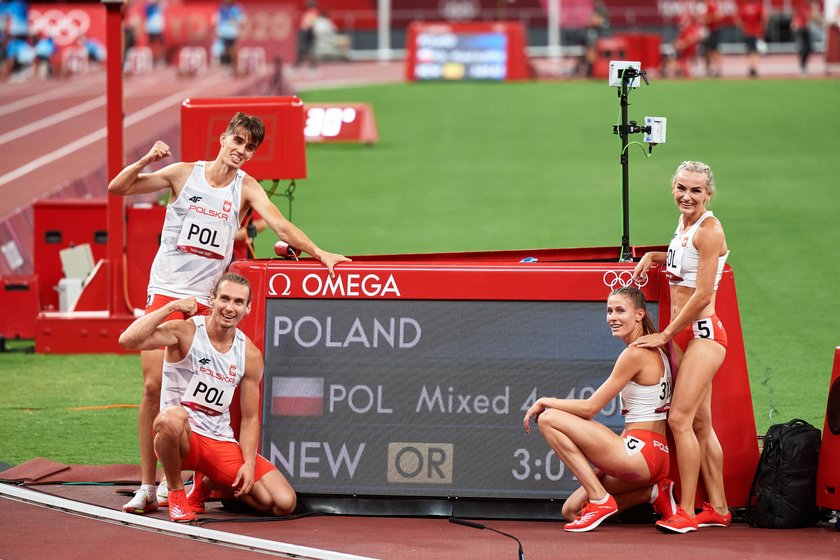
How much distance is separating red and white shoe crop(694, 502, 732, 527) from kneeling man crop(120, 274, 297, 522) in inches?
83.4

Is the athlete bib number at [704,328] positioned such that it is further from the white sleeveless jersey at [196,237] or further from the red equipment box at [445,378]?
the white sleeveless jersey at [196,237]

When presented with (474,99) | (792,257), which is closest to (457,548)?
(792,257)

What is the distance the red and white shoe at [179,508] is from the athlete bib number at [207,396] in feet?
1.46

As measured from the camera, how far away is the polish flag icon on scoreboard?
289 inches

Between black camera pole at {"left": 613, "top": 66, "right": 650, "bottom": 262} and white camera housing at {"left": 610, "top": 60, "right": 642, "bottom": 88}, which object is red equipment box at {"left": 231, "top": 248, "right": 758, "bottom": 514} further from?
white camera housing at {"left": 610, "top": 60, "right": 642, "bottom": 88}

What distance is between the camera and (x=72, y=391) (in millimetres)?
10609

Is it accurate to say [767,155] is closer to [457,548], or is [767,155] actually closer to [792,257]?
[792,257]

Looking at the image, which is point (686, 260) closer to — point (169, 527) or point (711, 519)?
point (711, 519)

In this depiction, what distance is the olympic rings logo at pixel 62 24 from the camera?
39406 millimetres

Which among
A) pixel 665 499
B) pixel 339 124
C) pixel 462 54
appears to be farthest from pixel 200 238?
pixel 462 54

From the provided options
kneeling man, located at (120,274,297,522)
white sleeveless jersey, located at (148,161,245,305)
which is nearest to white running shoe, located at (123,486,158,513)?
kneeling man, located at (120,274,297,522)

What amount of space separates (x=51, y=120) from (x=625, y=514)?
20.8 m

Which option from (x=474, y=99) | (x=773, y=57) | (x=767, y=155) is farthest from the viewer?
(x=773, y=57)

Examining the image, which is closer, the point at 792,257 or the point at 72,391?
the point at 72,391
